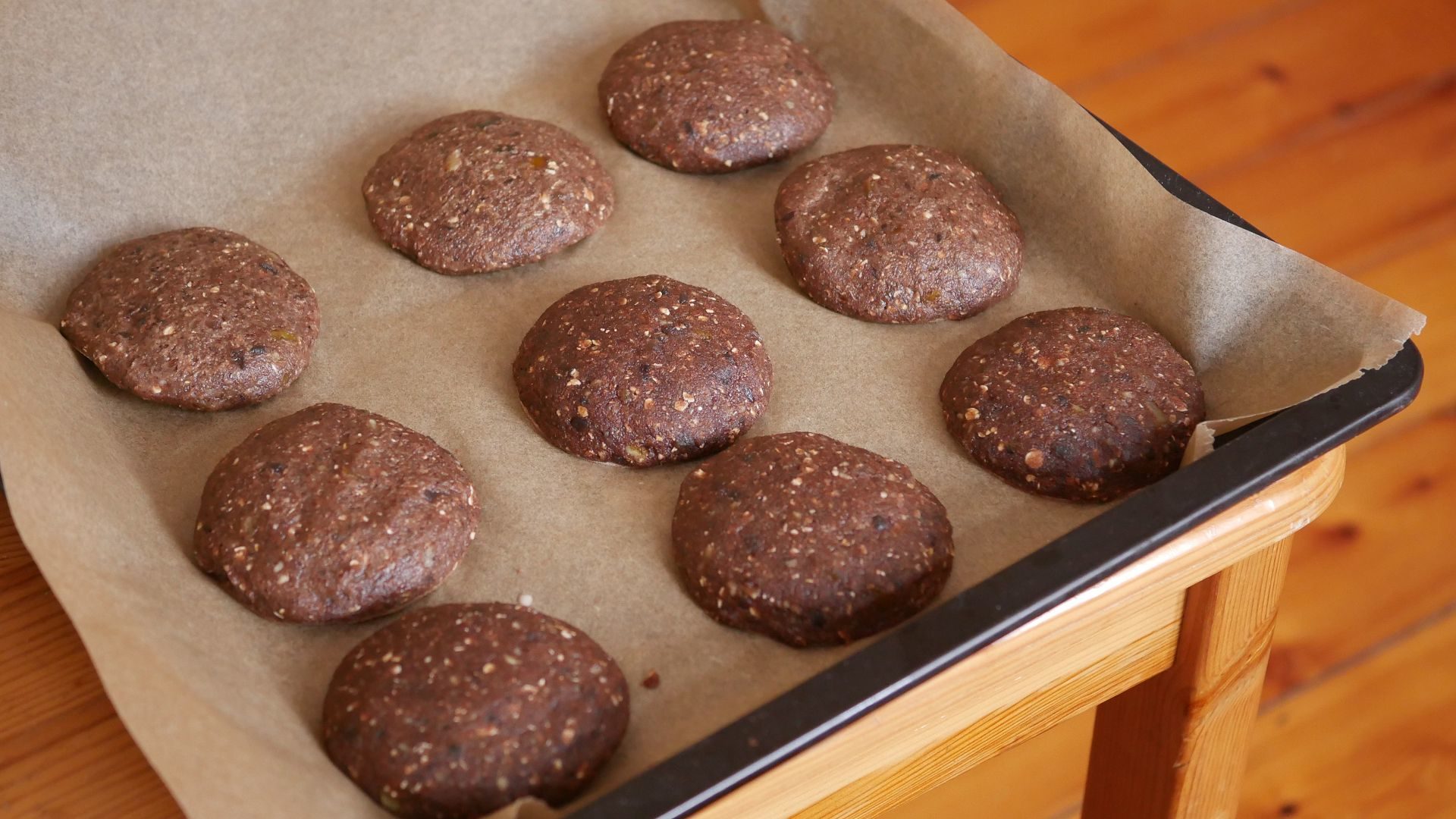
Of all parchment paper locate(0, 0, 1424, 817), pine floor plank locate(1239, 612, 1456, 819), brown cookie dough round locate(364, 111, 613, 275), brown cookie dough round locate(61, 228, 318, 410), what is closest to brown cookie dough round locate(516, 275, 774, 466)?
parchment paper locate(0, 0, 1424, 817)

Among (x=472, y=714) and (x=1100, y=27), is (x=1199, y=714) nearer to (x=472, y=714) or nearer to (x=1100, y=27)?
(x=472, y=714)

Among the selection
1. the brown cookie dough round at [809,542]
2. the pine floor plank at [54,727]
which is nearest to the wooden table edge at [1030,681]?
the brown cookie dough round at [809,542]

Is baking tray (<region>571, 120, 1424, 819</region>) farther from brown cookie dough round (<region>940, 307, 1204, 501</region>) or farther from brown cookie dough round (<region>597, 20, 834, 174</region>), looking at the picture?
brown cookie dough round (<region>597, 20, 834, 174</region>)

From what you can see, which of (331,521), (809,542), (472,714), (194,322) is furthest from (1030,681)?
(194,322)

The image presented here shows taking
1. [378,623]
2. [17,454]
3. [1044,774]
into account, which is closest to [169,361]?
[17,454]

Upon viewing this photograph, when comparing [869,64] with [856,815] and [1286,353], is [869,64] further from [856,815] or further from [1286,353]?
[856,815]

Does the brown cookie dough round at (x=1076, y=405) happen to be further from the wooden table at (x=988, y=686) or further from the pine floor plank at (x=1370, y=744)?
the pine floor plank at (x=1370, y=744)

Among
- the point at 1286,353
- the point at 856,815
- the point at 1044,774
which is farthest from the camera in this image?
the point at 1044,774
